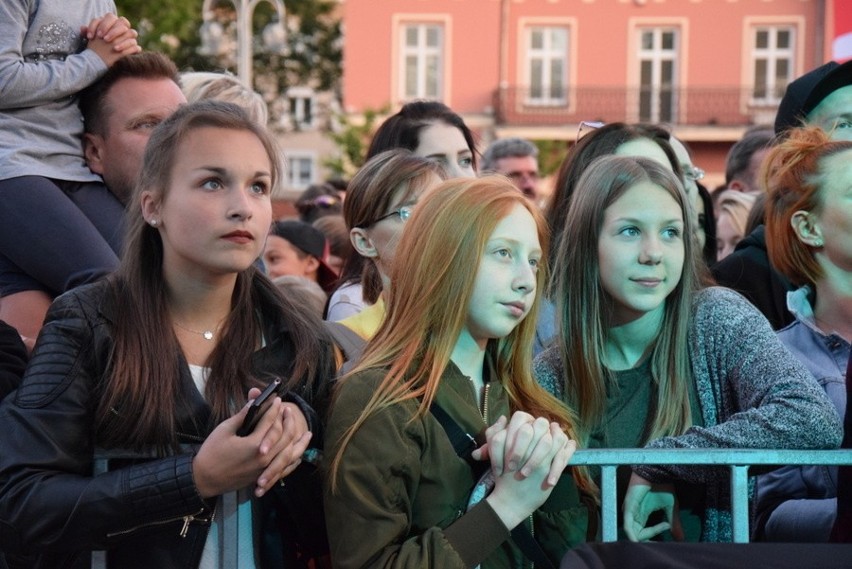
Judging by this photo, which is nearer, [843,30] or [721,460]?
[721,460]

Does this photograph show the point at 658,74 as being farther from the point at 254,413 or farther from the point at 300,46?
the point at 254,413

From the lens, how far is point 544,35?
34438mm

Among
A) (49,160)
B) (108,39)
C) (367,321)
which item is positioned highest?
(108,39)

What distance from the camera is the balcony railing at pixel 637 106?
33.6 m

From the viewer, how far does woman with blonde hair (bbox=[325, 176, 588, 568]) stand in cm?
267

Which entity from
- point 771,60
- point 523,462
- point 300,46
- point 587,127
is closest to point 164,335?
point 523,462

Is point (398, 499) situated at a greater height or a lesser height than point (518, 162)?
lesser

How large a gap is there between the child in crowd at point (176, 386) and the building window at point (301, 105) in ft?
134

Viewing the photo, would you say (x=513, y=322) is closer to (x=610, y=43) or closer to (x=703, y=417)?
(x=703, y=417)

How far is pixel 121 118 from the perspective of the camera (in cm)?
388

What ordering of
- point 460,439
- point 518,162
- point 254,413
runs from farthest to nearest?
point 518,162 < point 460,439 < point 254,413

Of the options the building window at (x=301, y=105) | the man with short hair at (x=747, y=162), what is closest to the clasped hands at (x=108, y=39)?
the man with short hair at (x=747, y=162)

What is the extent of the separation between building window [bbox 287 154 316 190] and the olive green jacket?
4195 centimetres

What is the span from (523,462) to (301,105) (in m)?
42.5
